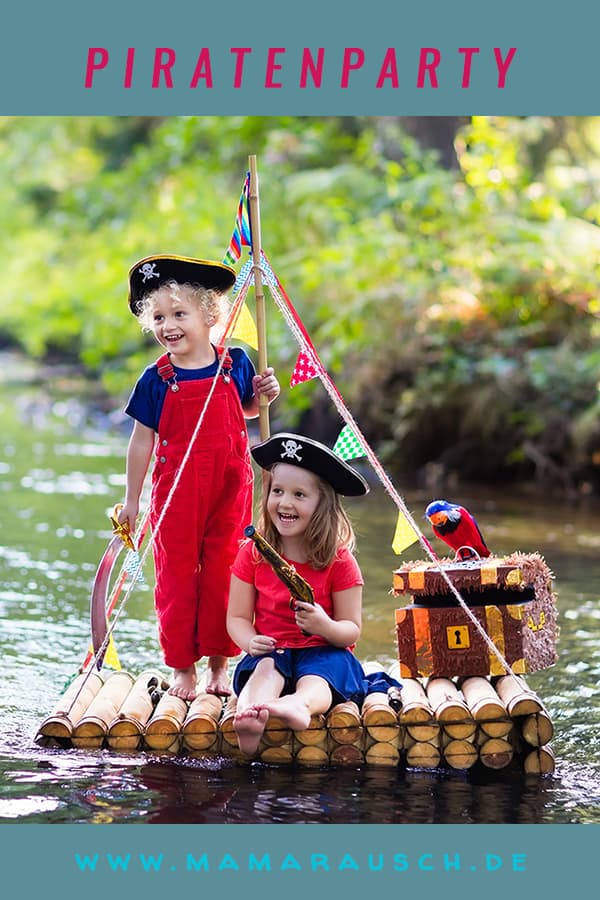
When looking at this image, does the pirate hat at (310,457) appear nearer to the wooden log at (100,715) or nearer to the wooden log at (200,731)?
the wooden log at (200,731)

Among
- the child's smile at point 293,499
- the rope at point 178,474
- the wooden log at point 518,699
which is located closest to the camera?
the wooden log at point 518,699

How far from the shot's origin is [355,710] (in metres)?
4.56

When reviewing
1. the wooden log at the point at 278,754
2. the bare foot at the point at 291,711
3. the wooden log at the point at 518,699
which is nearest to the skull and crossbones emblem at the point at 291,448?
the bare foot at the point at 291,711

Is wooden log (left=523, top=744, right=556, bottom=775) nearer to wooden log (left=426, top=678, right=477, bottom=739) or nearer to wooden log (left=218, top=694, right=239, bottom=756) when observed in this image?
wooden log (left=426, top=678, right=477, bottom=739)

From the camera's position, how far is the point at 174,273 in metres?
4.91

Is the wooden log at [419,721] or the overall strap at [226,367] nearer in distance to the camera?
the wooden log at [419,721]

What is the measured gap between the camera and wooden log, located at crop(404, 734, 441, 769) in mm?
4508

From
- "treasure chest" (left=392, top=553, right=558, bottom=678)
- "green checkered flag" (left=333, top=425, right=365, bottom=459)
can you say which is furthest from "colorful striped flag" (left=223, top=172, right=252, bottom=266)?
"treasure chest" (left=392, top=553, right=558, bottom=678)

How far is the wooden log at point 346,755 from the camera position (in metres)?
4.51

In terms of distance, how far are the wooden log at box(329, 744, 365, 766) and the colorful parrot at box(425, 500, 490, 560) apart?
903mm

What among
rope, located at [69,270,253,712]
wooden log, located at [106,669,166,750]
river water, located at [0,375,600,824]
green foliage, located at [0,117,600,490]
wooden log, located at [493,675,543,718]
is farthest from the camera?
green foliage, located at [0,117,600,490]

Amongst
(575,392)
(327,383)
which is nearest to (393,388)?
(575,392)

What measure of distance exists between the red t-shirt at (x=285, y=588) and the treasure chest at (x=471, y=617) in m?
0.22

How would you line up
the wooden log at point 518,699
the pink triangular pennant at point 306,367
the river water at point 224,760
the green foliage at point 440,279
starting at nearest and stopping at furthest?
the river water at point 224,760
the wooden log at point 518,699
the pink triangular pennant at point 306,367
the green foliage at point 440,279
